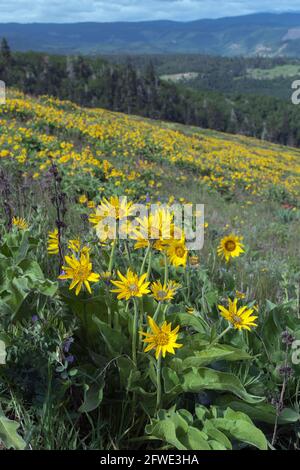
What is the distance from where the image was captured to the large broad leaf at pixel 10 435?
1665mm

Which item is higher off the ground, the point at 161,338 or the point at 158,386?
the point at 161,338

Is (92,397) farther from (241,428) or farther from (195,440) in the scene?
(241,428)

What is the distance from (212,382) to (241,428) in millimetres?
193

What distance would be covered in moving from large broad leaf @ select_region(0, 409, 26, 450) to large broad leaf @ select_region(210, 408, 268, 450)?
0.71 metres

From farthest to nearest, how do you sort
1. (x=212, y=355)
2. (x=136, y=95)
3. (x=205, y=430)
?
(x=136, y=95), (x=212, y=355), (x=205, y=430)

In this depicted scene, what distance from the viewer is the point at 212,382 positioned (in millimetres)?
1876

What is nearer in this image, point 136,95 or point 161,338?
point 161,338

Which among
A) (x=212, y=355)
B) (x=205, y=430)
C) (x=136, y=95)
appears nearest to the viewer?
(x=205, y=430)

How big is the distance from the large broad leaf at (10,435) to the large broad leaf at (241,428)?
28.0 inches

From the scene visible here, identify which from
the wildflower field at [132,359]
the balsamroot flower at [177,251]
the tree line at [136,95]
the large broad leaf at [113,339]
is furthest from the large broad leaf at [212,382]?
the tree line at [136,95]

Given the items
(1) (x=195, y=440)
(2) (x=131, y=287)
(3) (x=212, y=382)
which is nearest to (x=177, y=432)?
(1) (x=195, y=440)

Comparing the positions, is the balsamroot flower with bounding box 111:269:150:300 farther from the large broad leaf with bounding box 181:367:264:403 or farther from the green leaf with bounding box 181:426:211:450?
the green leaf with bounding box 181:426:211:450

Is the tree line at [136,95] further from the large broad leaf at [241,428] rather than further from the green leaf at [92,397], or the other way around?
the large broad leaf at [241,428]
